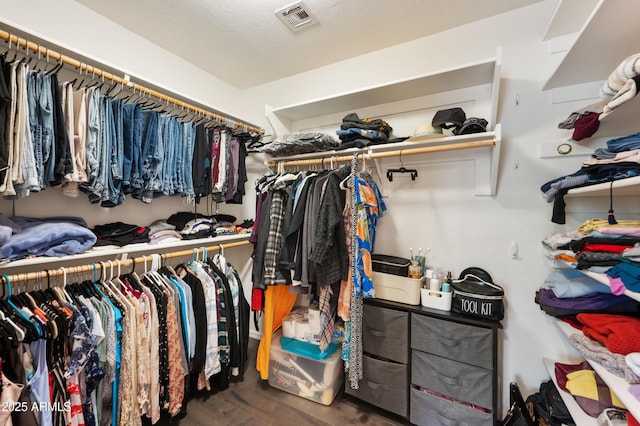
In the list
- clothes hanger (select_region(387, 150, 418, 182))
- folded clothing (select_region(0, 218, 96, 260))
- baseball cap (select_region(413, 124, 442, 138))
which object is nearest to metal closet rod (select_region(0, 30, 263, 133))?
folded clothing (select_region(0, 218, 96, 260))

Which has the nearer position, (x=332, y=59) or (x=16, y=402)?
(x=16, y=402)

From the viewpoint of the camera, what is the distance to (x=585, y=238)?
3.76ft

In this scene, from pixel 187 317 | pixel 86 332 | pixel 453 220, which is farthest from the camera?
pixel 453 220

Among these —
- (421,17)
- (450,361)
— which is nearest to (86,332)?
(450,361)

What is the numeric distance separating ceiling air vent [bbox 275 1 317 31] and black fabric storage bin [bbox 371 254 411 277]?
168 centimetres

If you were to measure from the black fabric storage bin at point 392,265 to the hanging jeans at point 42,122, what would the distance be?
185cm

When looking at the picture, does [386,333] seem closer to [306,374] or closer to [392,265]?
[392,265]

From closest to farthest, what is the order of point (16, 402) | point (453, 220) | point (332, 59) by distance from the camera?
point (16, 402) → point (453, 220) → point (332, 59)

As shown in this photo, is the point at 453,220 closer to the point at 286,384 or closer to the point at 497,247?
the point at 497,247

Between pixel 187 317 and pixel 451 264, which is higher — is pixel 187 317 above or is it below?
below

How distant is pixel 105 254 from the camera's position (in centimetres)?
141

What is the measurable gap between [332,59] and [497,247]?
6.31 feet

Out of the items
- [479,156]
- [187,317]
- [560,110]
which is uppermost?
[560,110]

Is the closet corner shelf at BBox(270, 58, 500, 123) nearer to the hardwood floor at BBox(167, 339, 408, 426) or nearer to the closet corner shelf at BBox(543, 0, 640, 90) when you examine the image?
the closet corner shelf at BBox(543, 0, 640, 90)
